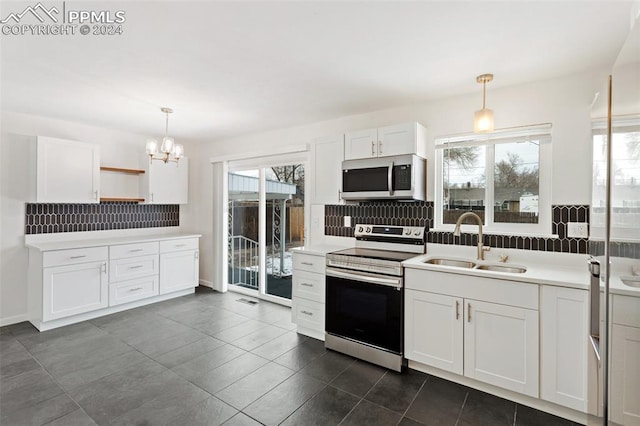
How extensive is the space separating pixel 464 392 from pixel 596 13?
2.50m

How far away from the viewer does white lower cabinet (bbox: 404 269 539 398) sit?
2094 mm

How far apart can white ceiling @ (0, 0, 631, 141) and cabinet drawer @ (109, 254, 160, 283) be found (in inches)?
72.7

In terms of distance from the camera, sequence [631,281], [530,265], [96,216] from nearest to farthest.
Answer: [631,281], [530,265], [96,216]

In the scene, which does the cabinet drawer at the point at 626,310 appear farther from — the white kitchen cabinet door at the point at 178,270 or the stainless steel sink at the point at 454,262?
the white kitchen cabinet door at the point at 178,270

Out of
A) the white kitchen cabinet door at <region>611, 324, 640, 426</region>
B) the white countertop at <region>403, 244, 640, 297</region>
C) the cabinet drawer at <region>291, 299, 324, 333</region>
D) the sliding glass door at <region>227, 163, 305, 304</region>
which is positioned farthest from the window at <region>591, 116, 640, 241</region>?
the sliding glass door at <region>227, 163, 305, 304</region>

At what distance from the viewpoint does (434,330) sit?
2.45 meters

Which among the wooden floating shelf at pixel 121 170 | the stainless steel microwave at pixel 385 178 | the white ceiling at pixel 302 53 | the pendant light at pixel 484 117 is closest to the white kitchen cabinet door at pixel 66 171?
the wooden floating shelf at pixel 121 170

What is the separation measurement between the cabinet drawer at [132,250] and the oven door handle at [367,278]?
104 inches

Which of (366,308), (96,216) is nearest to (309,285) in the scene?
(366,308)

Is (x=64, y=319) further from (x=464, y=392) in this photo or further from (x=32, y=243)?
(x=464, y=392)

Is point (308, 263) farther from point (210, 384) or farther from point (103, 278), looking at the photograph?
point (103, 278)

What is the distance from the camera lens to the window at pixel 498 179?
2.62 meters

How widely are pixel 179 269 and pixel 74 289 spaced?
126cm

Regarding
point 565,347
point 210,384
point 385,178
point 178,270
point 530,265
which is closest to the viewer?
point 565,347
